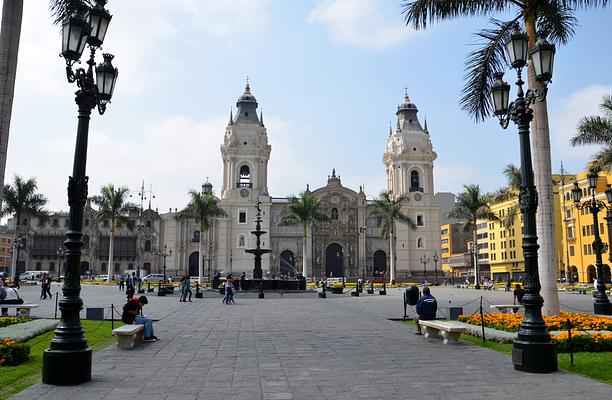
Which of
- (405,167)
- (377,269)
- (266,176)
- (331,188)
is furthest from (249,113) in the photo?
(377,269)

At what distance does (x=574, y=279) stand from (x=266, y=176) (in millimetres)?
40534

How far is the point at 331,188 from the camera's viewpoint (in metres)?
73.1

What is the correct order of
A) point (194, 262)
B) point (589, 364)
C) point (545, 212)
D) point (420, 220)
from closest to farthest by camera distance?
point (589, 364) < point (545, 212) < point (194, 262) < point (420, 220)

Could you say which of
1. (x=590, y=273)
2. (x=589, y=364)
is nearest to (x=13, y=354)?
(x=589, y=364)

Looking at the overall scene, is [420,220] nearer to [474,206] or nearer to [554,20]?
[474,206]

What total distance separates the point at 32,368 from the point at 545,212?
1177cm

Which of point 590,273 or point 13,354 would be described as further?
point 590,273

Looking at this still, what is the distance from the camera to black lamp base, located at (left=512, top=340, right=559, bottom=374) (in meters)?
8.45

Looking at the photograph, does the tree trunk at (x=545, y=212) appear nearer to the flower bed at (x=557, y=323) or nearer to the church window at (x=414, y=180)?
the flower bed at (x=557, y=323)

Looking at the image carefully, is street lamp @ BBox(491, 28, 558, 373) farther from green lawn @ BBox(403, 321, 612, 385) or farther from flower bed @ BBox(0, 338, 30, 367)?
flower bed @ BBox(0, 338, 30, 367)

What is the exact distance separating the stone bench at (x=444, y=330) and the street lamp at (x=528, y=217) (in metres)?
2.70

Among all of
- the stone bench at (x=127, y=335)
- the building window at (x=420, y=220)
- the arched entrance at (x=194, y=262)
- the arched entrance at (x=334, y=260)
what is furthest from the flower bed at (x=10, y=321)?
the building window at (x=420, y=220)

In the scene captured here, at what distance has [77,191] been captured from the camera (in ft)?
27.7

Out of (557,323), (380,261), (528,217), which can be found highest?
(380,261)
